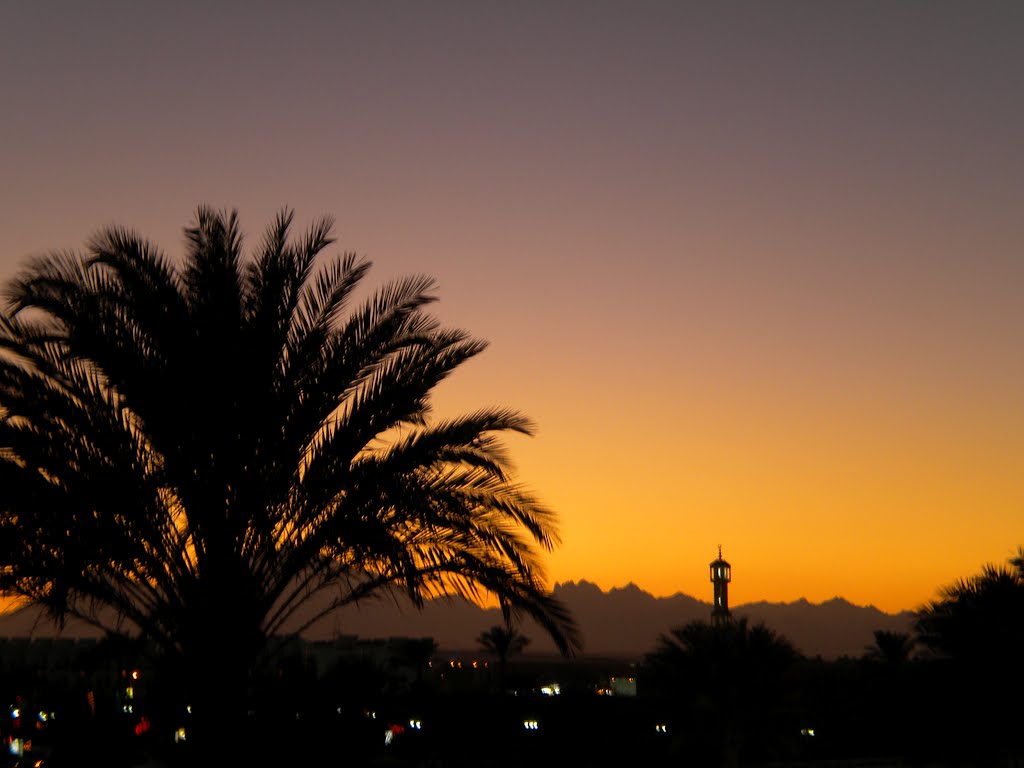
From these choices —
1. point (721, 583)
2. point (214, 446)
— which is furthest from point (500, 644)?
point (214, 446)

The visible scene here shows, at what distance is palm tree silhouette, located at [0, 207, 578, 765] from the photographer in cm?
969

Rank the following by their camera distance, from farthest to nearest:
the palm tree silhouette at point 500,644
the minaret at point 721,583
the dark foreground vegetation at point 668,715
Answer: the palm tree silhouette at point 500,644 → the minaret at point 721,583 → the dark foreground vegetation at point 668,715

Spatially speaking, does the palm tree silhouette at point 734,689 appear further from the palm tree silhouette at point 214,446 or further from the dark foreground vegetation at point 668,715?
the palm tree silhouette at point 214,446

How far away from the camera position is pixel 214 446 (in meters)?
9.91

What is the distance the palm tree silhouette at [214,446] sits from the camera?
9688 mm

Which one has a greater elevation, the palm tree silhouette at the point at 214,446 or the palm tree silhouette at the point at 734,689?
the palm tree silhouette at the point at 214,446

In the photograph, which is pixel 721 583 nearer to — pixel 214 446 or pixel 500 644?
pixel 214 446

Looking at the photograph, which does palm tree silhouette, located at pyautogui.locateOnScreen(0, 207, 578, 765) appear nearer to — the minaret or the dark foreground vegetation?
the dark foreground vegetation

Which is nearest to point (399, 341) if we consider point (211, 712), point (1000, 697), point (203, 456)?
point (203, 456)

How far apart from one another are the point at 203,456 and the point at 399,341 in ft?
7.59

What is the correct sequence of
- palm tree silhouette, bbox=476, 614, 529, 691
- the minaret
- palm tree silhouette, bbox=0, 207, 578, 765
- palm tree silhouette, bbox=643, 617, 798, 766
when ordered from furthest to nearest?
1. palm tree silhouette, bbox=476, 614, 529, 691
2. the minaret
3. palm tree silhouette, bbox=643, 617, 798, 766
4. palm tree silhouette, bbox=0, 207, 578, 765

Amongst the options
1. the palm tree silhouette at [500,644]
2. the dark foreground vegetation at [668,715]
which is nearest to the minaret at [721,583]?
the dark foreground vegetation at [668,715]

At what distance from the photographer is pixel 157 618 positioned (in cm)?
1030

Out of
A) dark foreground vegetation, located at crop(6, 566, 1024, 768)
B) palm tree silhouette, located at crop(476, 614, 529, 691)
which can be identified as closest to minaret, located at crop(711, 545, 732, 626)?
dark foreground vegetation, located at crop(6, 566, 1024, 768)
